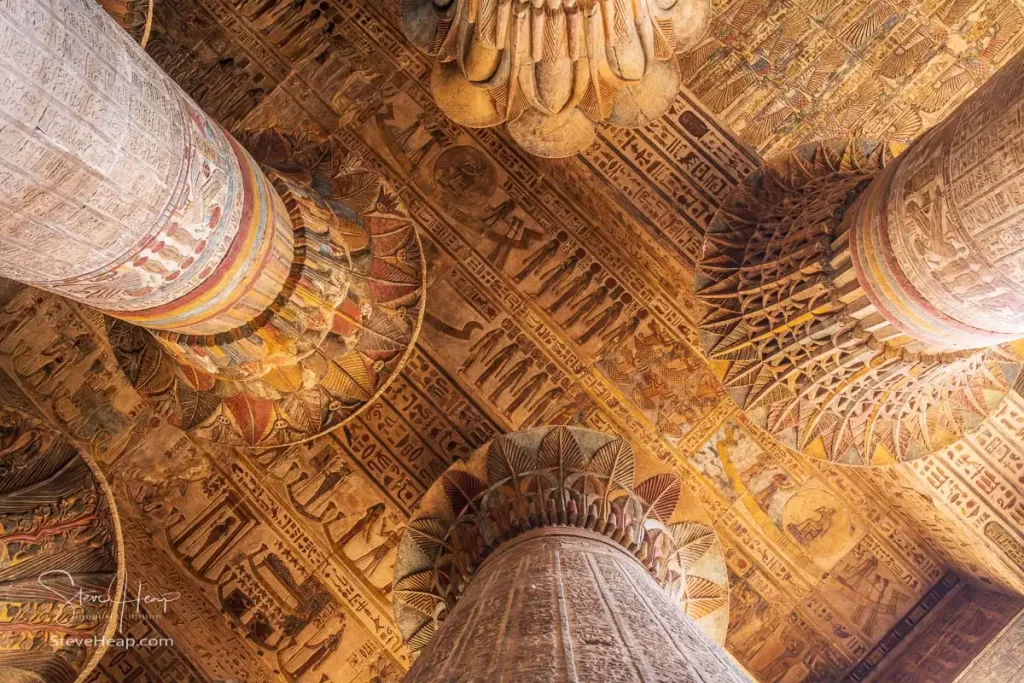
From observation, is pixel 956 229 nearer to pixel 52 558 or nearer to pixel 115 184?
pixel 115 184

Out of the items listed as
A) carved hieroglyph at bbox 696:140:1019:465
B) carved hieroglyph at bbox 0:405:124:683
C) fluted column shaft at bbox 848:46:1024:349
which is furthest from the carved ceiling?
fluted column shaft at bbox 848:46:1024:349

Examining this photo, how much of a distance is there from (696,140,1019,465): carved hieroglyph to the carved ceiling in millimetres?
579

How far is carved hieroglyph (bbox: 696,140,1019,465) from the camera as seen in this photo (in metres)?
3.38

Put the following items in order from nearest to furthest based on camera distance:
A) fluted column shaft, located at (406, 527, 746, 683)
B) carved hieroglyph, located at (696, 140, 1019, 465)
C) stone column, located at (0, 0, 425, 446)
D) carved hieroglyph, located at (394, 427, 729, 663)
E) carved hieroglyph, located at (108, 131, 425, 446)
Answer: fluted column shaft, located at (406, 527, 746, 683)
stone column, located at (0, 0, 425, 446)
carved hieroglyph, located at (696, 140, 1019, 465)
carved hieroglyph, located at (394, 427, 729, 663)
carved hieroglyph, located at (108, 131, 425, 446)

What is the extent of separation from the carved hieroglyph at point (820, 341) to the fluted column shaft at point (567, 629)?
4.44 ft

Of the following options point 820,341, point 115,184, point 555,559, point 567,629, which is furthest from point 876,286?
point 115,184

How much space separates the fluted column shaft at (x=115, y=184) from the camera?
1.76 meters

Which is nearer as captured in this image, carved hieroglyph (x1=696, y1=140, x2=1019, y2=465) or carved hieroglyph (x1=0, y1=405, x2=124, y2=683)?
carved hieroglyph (x1=0, y1=405, x2=124, y2=683)

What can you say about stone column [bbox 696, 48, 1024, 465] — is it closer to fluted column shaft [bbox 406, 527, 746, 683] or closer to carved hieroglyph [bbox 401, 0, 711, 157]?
carved hieroglyph [bbox 401, 0, 711, 157]

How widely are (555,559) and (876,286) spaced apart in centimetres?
190

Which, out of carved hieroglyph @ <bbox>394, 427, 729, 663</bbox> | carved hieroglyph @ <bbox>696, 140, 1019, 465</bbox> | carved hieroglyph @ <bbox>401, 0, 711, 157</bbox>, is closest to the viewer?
carved hieroglyph @ <bbox>401, 0, 711, 157</bbox>

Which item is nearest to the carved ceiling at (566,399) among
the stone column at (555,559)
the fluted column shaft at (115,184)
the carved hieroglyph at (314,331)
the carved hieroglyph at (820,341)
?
the carved hieroglyph at (314,331)

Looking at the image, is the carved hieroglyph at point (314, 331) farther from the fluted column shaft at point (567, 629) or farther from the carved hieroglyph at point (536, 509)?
the fluted column shaft at point (567, 629)

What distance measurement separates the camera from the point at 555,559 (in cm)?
292
